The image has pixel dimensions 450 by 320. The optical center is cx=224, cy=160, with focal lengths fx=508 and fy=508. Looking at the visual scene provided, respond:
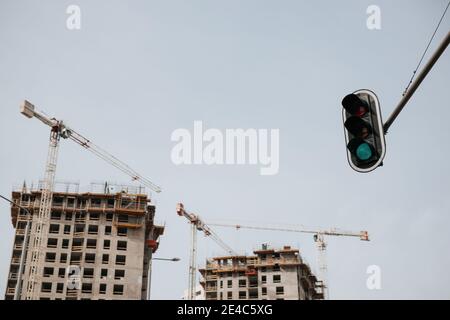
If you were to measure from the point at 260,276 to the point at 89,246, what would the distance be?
33.4 metres

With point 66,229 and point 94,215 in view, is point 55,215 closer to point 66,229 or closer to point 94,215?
point 66,229

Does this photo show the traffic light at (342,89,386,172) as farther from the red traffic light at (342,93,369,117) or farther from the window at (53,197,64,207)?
the window at (53,197,64,207)

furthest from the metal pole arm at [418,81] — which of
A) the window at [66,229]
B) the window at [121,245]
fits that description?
the window at [66,229]

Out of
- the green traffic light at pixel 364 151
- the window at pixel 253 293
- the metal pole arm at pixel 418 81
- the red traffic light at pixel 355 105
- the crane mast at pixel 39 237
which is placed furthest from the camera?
the window at pixel 253 293

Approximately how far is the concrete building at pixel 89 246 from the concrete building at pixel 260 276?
19.3 m

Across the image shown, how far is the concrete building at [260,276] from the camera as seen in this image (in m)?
94.5

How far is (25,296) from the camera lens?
252 ft

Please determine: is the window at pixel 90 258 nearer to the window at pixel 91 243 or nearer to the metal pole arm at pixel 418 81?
the window at pixel 91 243
